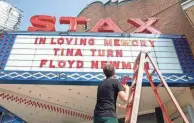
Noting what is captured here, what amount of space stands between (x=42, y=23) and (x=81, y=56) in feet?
9.56

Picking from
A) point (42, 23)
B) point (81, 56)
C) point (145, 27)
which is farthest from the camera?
point (145, 27)

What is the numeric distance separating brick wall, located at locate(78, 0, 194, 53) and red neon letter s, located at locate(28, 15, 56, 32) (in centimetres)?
448

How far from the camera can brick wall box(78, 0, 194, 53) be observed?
9711mm

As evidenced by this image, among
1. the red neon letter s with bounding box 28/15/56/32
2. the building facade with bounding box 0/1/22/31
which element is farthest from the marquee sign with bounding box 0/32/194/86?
the building facade with bounding box 0/1/22/31

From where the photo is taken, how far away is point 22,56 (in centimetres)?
777

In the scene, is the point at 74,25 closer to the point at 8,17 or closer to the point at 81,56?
the point at 81,56

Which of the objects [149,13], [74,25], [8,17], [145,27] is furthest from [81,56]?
[8,17]

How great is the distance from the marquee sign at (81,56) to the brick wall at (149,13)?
4.20 feet

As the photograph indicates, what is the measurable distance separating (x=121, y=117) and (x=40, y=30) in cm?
536

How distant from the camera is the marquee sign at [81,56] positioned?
7375 millimetres

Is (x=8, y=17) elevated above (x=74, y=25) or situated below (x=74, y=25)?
above

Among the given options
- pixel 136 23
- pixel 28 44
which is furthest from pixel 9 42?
pixel 136 23

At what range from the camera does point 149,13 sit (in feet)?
39.0

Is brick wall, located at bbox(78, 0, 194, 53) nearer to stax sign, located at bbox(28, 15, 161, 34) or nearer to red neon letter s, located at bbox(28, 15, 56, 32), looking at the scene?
stax sign, located at bbox(28, 15, 161, 34)
